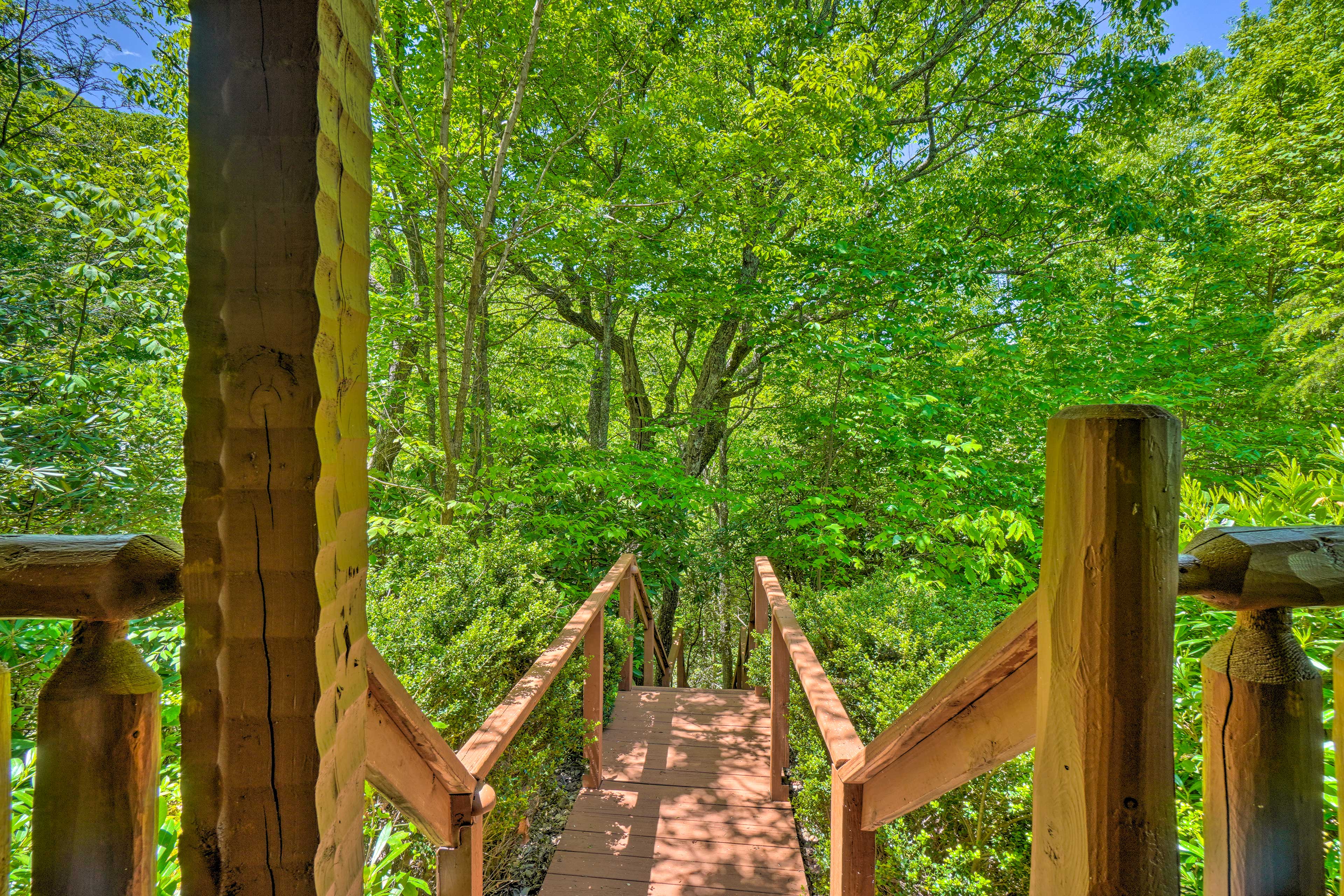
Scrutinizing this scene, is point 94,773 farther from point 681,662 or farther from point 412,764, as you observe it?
point 681,662

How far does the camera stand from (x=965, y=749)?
0.95m

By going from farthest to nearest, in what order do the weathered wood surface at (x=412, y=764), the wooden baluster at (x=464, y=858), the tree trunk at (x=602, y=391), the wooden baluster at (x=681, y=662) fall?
1. the wooden baluster at (x=681, y=662)
2. the tree trunk at (x=602, y=391)
3. the wooden baluster at (x=464, y=858)
4. the weathered wood surface at (x=412, y=764)

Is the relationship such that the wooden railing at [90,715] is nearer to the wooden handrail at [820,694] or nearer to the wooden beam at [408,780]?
the wooden beam at [408,780]

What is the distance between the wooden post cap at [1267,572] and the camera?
2.02ft

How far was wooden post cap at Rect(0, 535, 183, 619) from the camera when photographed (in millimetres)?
557

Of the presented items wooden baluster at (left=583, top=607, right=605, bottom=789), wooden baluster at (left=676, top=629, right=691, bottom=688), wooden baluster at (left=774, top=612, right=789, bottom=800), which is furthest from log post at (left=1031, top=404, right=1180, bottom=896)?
wooden baluster at (left=676, top=629, right=691, bottom=688)

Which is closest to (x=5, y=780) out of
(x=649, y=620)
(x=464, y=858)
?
(x=464, y=858)

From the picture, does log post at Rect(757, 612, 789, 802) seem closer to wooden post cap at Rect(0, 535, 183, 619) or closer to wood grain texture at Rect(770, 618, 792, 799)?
wood grain texture at Rect(770, 618, 792, 799)

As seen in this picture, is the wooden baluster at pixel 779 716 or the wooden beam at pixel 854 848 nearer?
the wooden beam at pixel 854 848

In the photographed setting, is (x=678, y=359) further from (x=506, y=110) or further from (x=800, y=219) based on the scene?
(x=506, y=110)

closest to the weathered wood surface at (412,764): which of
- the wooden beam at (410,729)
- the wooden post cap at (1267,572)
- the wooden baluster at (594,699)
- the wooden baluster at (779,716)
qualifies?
the wooden beam at (410,729)

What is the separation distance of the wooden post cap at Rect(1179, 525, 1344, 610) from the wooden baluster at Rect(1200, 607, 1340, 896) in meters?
0.03

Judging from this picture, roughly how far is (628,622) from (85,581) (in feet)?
12.2

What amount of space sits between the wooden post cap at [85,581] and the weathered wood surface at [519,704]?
95 centimetres
